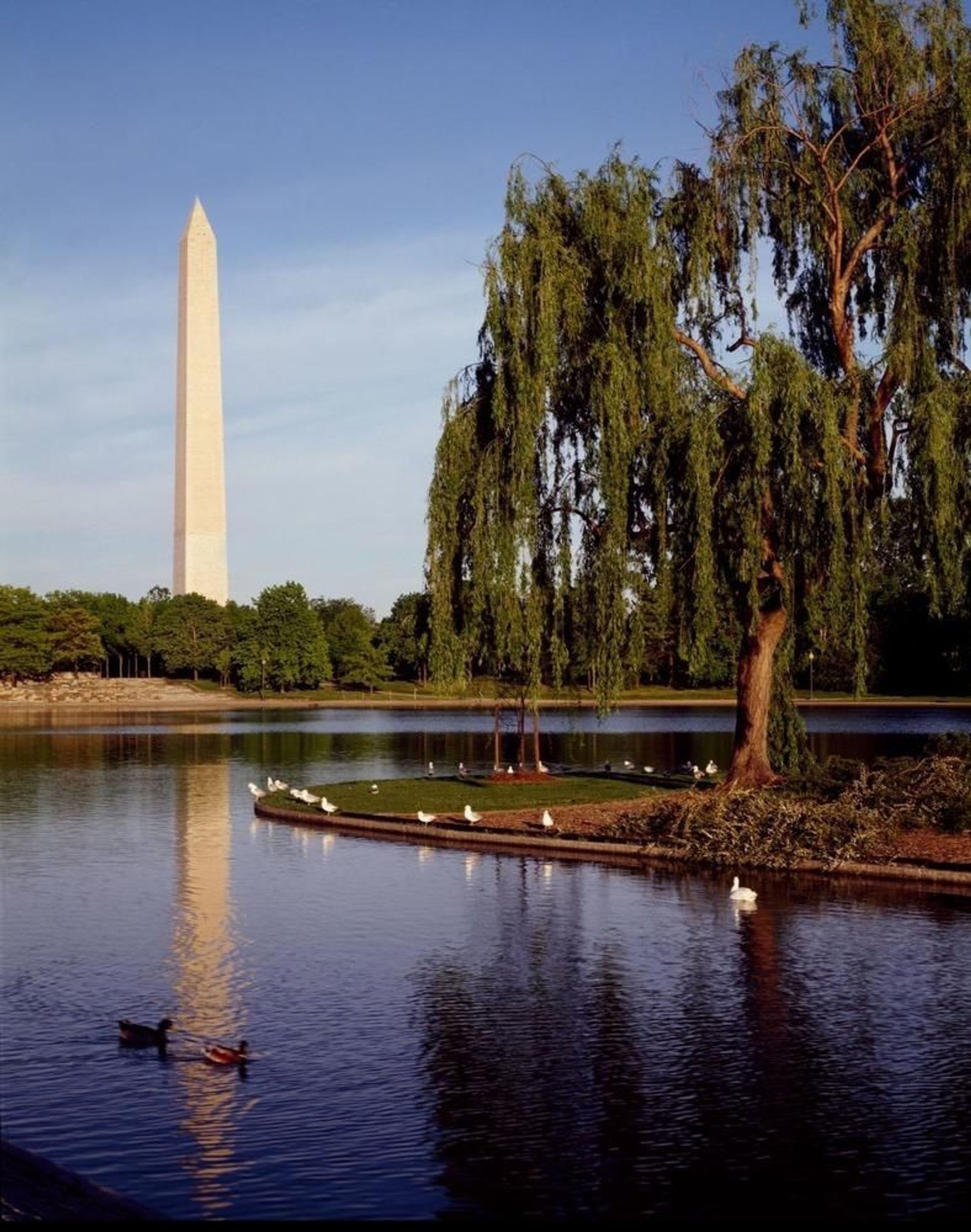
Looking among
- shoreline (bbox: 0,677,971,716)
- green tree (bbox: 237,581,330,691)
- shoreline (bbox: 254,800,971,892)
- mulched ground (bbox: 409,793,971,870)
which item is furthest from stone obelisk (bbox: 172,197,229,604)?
mulched ground (bbox: 409,793,971,870)

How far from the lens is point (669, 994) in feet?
50.3

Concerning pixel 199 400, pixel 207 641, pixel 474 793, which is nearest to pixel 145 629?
pixel 207 641

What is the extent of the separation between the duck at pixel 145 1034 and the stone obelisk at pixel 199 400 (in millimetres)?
83887

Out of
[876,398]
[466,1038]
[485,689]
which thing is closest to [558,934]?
[466,1038]

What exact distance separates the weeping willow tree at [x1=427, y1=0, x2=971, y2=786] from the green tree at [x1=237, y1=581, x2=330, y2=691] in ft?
324

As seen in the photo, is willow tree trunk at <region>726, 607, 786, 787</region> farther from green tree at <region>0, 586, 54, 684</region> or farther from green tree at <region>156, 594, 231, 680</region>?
green tree at <region>0, 586, 54, 684</region>

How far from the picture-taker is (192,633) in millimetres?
123250

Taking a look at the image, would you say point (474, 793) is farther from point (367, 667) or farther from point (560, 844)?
point (367, 667)

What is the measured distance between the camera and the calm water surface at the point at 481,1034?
33.1 feet

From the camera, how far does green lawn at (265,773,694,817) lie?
3183 centimetres

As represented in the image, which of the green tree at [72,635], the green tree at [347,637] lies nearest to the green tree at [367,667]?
the green tree at [347,637]

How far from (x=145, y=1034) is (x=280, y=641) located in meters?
117

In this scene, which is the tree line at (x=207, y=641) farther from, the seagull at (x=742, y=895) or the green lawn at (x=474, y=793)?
the seagull at (x=742, y=895)

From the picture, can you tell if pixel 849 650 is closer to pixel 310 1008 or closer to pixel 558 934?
pixel 558 934
